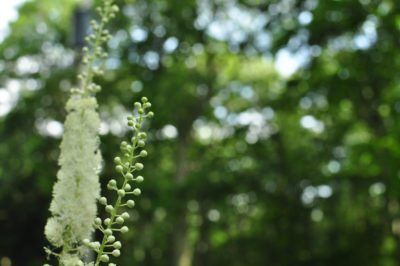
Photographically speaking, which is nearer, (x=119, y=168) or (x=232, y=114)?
(x=119, y=168)

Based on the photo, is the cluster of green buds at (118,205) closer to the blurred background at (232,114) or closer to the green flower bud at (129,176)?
the green flower bud at (129,176)

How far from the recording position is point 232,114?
2053 cm

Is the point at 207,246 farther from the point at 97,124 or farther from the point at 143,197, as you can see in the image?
the point at 97,124

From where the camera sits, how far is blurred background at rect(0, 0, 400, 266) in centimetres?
1229

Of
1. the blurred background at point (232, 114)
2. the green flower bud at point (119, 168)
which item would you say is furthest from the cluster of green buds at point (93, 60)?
the blurred background at point (232, 114)

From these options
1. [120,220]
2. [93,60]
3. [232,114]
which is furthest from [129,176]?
[232,114]

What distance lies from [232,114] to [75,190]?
59.2 feet

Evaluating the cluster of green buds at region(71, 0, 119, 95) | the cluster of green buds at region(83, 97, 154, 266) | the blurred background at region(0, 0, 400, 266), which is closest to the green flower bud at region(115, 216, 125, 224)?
the cluster of green buds at region(83, 97, 154, 266)

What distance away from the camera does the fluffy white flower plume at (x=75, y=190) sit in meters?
2.53

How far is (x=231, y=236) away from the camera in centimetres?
3098

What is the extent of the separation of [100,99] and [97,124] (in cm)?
1577

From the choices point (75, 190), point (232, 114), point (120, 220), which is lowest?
point (120, 220)

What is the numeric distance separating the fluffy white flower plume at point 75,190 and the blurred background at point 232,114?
8.85m

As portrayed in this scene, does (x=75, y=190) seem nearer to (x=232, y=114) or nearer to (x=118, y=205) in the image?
(x=118, y=205)
